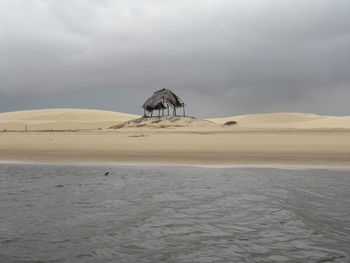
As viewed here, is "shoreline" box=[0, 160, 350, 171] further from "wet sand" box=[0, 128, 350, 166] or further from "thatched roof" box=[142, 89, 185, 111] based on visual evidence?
"thatched roof" box=[142, 89, 185, 111]

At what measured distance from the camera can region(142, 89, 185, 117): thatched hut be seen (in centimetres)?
3189

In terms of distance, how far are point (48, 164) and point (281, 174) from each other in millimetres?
6911

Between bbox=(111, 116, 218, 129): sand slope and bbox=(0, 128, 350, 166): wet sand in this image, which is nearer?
bbox=(0, 128, 350, 166): wet sand

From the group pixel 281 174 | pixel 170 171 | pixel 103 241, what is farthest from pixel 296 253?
pixel 170 171

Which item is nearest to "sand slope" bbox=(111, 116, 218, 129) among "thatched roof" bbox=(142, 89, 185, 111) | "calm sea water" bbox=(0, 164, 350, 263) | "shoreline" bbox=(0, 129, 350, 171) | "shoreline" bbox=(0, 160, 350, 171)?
"thatched roof" bbox=(142, 89, 185, 111)

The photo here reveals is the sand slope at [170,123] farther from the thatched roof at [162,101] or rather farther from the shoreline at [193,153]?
the shoreline at [193,153]

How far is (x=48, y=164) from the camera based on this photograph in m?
10.4

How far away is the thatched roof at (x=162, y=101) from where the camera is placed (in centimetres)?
3188

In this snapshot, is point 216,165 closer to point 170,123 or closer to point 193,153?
point 193,153

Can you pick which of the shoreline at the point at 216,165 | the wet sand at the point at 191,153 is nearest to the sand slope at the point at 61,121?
the wet sand at the point at 191,153

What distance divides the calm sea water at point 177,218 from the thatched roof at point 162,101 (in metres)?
24.4

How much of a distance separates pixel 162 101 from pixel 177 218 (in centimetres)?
2772

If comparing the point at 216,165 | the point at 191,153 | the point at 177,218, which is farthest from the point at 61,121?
the point at 177,218

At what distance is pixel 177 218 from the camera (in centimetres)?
439
